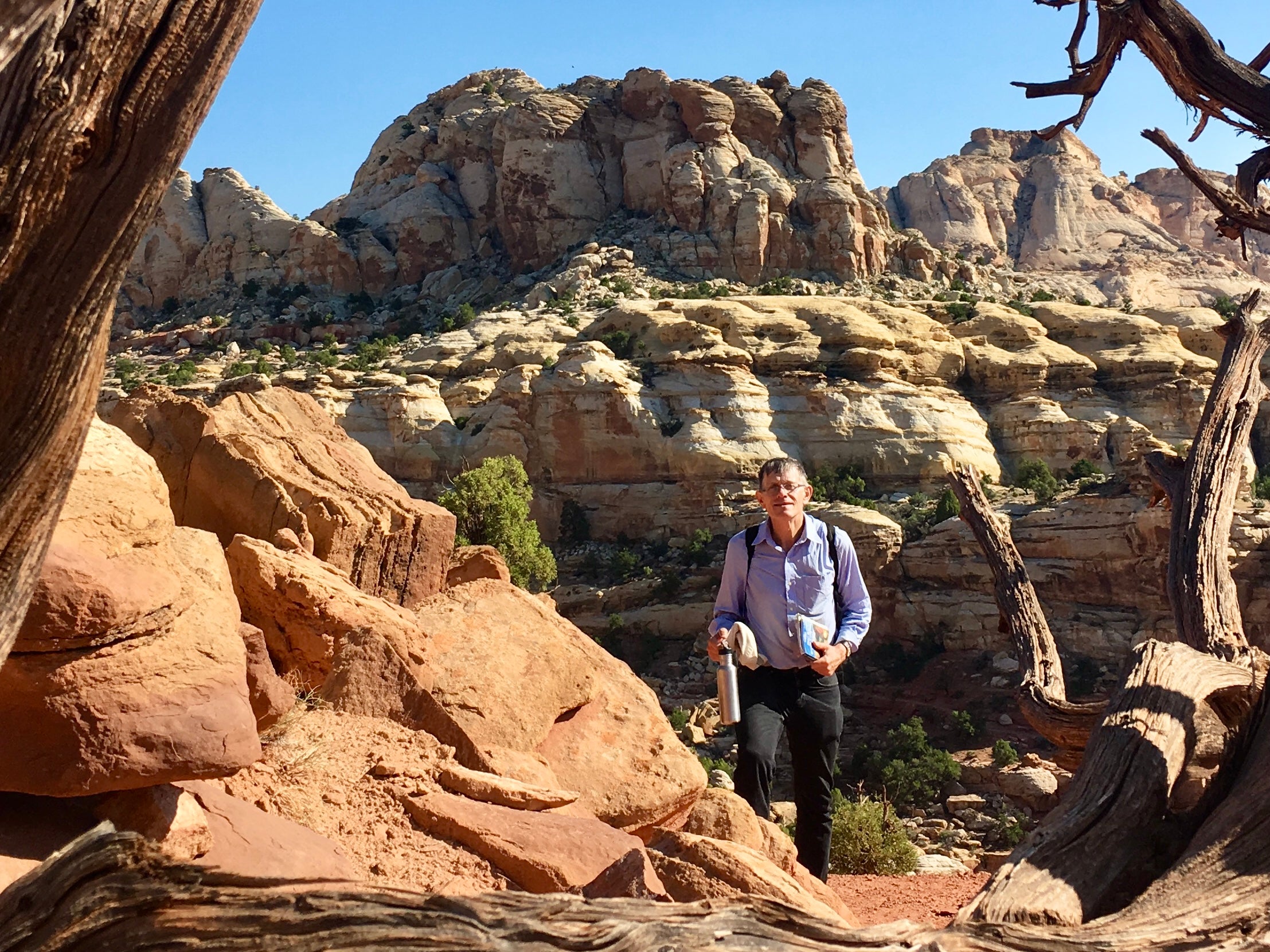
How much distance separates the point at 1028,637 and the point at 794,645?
1.05 m

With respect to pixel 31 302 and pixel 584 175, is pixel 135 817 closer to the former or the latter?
pixel 31 302

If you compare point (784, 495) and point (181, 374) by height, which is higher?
point (181, 374)

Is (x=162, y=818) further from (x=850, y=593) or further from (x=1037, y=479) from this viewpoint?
(x=1037, y=479)

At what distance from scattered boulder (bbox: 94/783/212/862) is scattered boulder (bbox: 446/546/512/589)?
4976 millimetres

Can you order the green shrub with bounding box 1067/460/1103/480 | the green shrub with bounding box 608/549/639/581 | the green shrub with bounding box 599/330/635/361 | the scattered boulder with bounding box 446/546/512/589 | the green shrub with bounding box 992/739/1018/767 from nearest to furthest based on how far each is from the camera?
1. the scattered boulder with bounding box 446/546/512/589
2. the green shrub with bounding box 992/739/1018/767
3. the green shrub with bounding box 608/549/639/581
4. the green shrub with bounding box 1067/460/1103/480
5. the green shrub with bounding box 599/330/635/361

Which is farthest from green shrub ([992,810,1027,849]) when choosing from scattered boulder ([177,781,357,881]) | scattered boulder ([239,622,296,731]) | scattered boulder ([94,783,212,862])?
scattered boulder ([94,783,212,862])

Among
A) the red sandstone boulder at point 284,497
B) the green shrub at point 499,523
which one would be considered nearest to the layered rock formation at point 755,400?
the green shrub at point 499,523

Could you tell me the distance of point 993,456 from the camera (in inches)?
1571

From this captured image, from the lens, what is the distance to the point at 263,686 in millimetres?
4727

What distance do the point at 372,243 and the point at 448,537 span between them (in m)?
60.2

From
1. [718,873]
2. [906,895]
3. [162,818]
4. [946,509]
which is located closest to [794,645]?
[718,873]

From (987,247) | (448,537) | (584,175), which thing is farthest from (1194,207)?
(448,537)

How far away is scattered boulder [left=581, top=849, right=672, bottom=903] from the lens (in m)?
3.32

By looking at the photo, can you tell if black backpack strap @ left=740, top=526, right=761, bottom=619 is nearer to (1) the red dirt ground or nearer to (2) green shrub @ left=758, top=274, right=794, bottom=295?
(1) the red dirt ground
